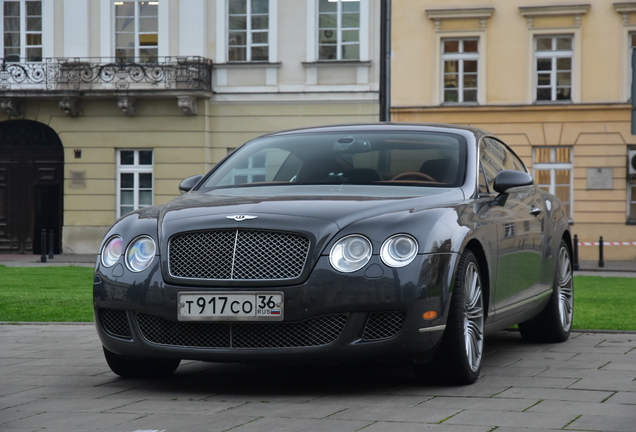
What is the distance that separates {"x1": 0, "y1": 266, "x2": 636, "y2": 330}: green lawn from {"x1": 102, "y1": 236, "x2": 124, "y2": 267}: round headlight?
14.6 ft

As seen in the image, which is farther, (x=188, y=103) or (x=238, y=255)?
(x=188, y=103)

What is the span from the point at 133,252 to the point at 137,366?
78cm

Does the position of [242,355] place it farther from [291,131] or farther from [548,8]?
[548,8]

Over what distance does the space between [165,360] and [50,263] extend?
64.1 feet

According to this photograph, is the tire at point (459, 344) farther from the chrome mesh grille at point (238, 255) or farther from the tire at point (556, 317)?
the tire at point (556, 317)

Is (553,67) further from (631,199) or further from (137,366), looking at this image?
(137,366)

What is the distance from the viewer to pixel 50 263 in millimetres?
25203

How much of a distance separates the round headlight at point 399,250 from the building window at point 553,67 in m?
23.6

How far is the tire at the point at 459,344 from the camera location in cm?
580

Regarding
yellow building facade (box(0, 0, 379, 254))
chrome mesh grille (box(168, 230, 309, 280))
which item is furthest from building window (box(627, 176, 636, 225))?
chrome mesh grille (box(168, 230, 309, 280))

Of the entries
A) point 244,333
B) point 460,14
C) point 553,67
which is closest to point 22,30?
point 460,14

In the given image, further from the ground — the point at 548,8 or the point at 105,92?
the point at 548,8

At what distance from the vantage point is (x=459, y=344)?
19.0 feet

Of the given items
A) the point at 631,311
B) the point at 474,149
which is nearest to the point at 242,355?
the point at 474,149
